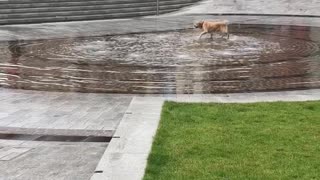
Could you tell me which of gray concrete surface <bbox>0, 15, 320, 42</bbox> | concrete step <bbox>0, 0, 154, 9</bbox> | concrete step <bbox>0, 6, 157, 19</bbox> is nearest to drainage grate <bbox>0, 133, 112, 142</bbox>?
gray concrete surface <bbox>0, 15, 320, 42</bbox>

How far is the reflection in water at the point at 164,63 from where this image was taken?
11992mm

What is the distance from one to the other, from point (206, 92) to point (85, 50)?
282 inches

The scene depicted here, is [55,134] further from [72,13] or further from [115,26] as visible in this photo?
[72,13]

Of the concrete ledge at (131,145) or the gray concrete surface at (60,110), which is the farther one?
the gray concrete surface at (60,110)

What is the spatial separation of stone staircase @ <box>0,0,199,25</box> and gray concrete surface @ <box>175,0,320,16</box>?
253 centimetres

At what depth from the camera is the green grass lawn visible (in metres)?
5.64

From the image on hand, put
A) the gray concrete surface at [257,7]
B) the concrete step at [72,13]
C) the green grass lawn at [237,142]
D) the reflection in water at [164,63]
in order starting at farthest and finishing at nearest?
the gray concrete surface at [257,7] < the concrete step at [72,13] < the reflection in water at [164,63] < the green grass lawn at [237,142]

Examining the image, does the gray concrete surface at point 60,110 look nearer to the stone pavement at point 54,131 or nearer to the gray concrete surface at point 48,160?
the stone pavement at point 54,131

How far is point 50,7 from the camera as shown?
27.5 metres

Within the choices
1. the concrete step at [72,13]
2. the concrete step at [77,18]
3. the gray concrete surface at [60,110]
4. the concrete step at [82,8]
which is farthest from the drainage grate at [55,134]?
the concrete step at [82,8]

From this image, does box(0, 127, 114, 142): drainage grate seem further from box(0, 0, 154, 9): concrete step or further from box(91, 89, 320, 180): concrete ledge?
box(0, 0, 154, 9): concrete step

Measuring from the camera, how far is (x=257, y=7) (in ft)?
106

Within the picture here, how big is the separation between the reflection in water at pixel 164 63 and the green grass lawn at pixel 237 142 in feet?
8.43

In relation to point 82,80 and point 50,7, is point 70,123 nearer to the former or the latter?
point 82,80
